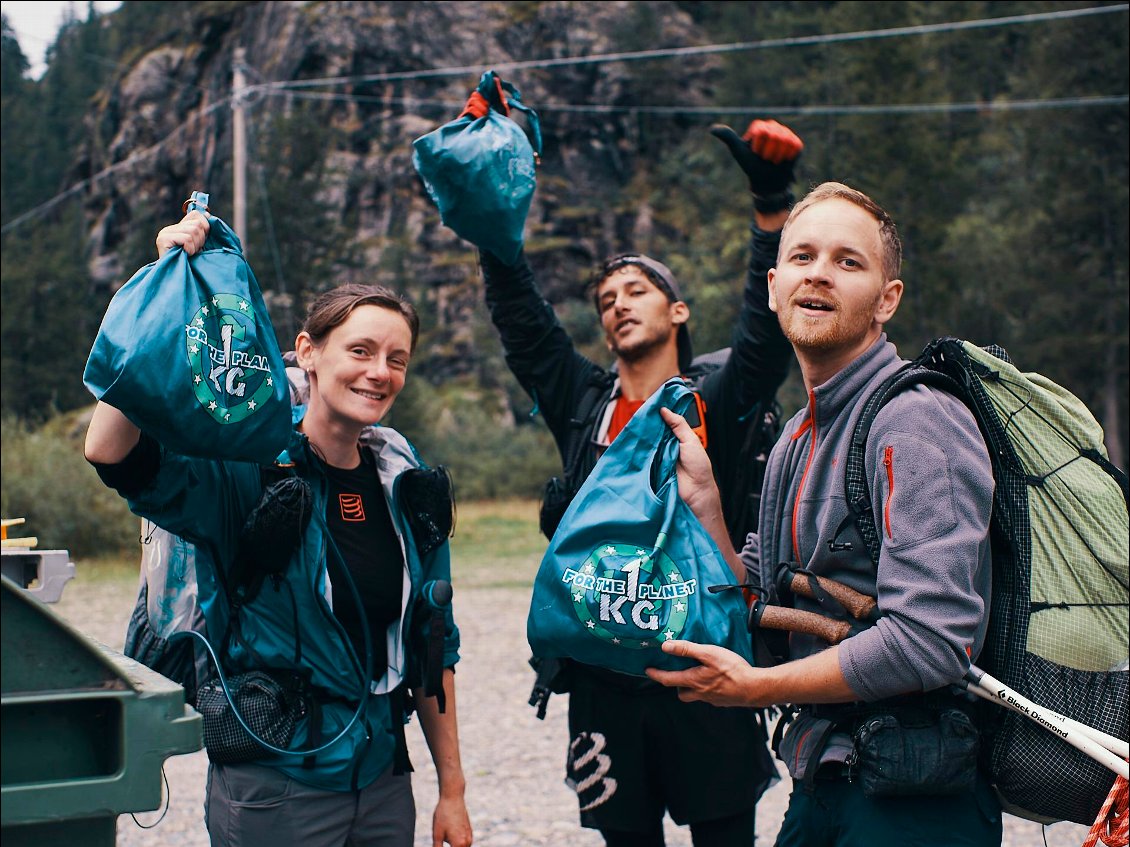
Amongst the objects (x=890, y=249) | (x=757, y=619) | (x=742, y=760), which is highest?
(x=890, y=249)

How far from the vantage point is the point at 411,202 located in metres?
51.6

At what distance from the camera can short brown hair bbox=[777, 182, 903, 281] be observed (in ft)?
8.66

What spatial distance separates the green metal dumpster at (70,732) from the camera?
176cm

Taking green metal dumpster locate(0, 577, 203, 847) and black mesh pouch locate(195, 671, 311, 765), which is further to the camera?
black mesh pouch locate(195, 671, 311, 765)

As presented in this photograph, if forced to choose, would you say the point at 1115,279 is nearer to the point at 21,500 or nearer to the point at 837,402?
the point at 21,500

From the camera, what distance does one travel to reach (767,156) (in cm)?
340

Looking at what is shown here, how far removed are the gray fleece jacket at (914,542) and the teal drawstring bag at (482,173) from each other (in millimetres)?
1631

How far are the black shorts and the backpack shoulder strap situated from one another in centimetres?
141

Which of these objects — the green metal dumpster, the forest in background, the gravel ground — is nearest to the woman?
the green metal dumpster

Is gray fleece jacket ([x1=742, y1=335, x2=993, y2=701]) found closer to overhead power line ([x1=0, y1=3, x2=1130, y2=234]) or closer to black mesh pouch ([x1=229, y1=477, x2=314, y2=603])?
black mesh pouch ([x1=229, y1=477, x2=314, y2=603])

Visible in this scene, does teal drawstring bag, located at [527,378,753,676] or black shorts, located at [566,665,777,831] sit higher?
teal drawstring bag, located at [527,378,753,676]

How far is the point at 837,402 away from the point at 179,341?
1.42 metres

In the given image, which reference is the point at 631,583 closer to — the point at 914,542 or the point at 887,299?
the point at 914,542

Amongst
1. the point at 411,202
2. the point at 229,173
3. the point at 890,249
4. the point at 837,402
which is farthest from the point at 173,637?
the point at 229,173
